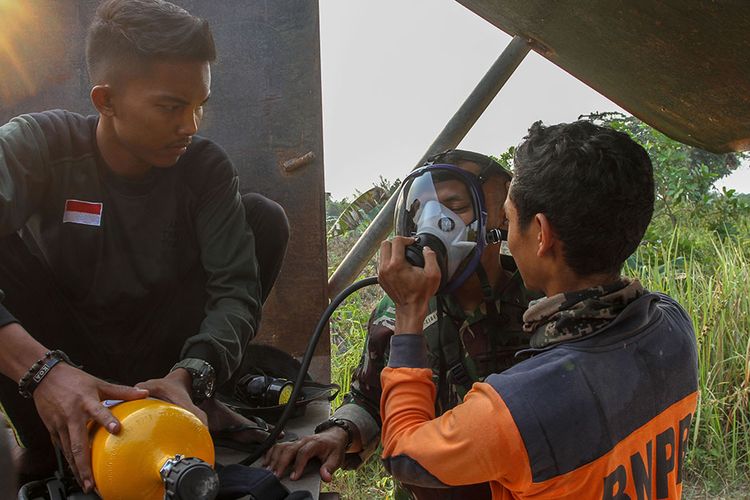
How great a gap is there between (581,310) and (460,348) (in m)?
0.73

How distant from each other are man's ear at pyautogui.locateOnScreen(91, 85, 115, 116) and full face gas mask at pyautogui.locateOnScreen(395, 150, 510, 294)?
39.0 inches

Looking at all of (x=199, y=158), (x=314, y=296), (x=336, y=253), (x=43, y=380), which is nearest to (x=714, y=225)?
(x=336, y=253)

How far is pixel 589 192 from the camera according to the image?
1.49m

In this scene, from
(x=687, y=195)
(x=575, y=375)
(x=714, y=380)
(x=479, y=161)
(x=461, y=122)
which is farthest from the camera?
(x=687, y=195)

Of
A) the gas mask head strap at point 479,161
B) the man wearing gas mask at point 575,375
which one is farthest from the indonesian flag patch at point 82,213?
the man wearing gas mask at point 575,375

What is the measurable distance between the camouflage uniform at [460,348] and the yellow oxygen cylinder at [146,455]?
2.40ft

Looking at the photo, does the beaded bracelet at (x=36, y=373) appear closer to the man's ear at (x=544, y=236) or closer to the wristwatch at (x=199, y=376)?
the wristwatch at (x=199, y=376)

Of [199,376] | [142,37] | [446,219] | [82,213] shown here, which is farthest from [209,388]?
[142,37]

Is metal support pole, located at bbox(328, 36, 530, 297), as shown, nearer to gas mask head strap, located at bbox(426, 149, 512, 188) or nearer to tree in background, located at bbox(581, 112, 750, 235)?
gas mask head strap, located at bbox(426, 149, 512, 188)

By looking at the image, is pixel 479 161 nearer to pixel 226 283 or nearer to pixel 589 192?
pixel 589 192

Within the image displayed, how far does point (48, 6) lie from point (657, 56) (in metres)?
2.77

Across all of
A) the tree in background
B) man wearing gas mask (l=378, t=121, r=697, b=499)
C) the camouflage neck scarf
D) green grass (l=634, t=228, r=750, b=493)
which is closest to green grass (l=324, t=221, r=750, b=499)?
green grass (l=634, t=228, r=750, b=493)

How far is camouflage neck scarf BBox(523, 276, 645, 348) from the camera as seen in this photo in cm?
149

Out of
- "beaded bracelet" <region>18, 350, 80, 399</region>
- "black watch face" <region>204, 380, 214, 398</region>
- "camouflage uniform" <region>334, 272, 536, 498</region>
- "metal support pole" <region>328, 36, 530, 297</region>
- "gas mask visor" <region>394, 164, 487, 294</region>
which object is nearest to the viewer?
"beaded bracelet" <region>18, 350, 80, 399</region>
